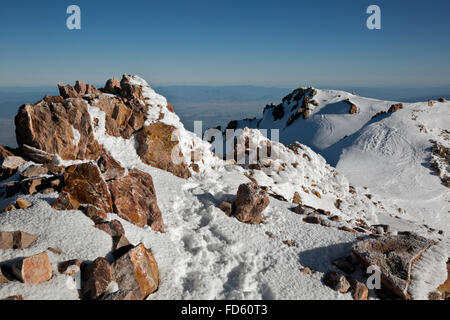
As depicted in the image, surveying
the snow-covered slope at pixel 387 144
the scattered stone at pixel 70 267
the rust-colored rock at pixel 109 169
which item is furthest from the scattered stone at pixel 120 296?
the snow-covered slope at pixel 387 144

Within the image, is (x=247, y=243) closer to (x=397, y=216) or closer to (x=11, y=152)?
(x=11, y=152)

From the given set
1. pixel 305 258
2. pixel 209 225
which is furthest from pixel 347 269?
pixel 209 225

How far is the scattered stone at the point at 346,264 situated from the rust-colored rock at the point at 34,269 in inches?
471

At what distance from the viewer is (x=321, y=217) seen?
54.7 feet

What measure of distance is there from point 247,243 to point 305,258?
2953mm

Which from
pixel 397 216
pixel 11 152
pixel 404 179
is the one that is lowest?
pixel 397 216

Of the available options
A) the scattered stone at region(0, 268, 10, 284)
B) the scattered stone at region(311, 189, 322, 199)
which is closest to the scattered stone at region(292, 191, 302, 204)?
the scattered stone at region(311, 189, 322, 199)

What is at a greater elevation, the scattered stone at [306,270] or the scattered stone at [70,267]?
the scattered stone at [70,267]

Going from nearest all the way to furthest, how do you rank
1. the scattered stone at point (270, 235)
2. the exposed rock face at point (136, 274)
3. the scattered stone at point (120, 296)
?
the scattered stone at point (120, 296) → the exposed rock face at point (136, 274) → the scattered stone at point (270, 235)

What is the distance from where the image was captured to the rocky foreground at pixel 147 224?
9.56 meters

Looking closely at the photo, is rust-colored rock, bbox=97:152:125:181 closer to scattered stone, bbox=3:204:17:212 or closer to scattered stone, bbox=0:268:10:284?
scattered stone, bbox=3:204:17:212

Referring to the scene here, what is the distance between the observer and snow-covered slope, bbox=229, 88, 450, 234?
35469 mm

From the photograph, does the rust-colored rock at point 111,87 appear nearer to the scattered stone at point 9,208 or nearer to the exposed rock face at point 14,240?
the scattered stone at point 9,208

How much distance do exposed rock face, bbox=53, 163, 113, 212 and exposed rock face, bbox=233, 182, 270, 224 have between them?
23.4ft
